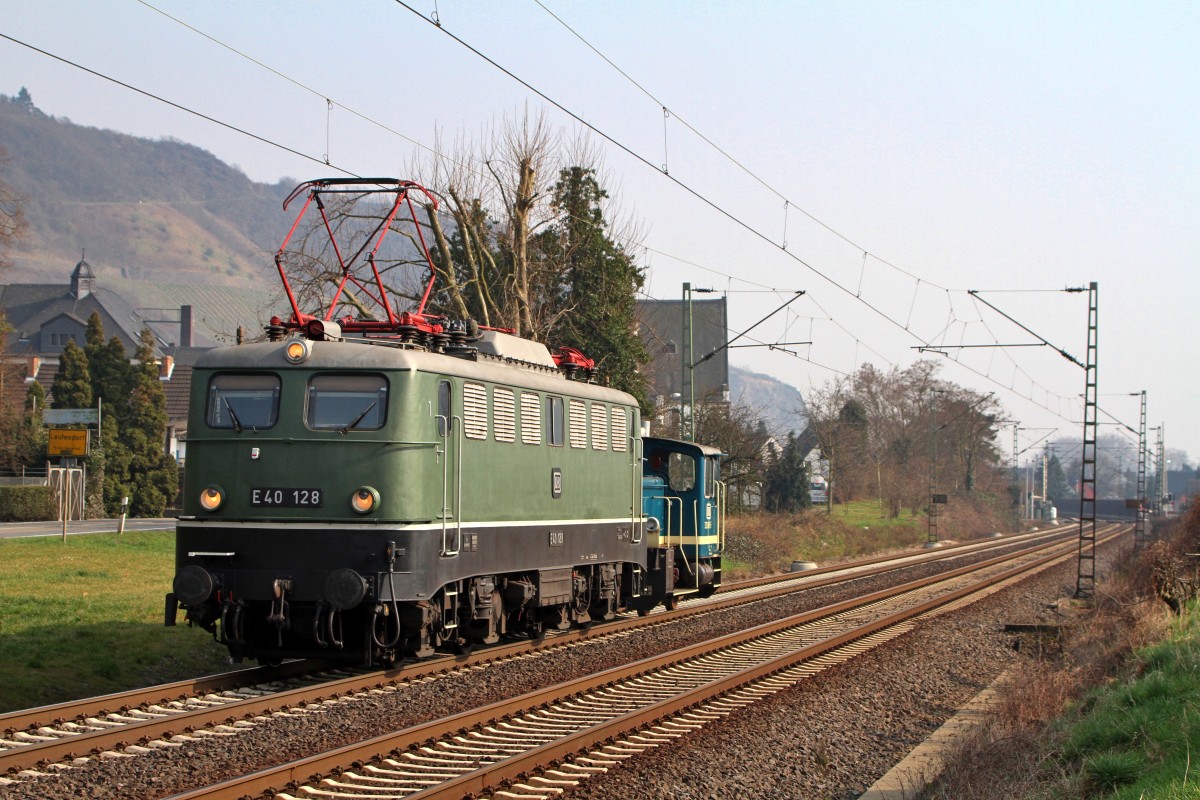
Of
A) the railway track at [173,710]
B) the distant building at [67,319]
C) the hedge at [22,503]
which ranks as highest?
the distant building at [67,319]

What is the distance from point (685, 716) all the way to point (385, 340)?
5.26m

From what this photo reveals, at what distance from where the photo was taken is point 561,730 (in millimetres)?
10664

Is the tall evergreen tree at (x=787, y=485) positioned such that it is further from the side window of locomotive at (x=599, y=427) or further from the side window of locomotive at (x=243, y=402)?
the side window of locomotive at (x=243, y=402)

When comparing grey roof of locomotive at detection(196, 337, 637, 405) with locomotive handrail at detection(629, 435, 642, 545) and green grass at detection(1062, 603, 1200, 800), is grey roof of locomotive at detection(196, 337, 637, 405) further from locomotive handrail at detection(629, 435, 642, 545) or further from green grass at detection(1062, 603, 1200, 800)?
green grass at detection(1062, 603, 1200, 800)

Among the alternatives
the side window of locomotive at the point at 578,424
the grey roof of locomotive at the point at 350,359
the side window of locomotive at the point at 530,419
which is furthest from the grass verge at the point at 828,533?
the grey roof of locomotive at the point at 350,359

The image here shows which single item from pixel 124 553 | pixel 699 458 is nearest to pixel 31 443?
pixel 124 553

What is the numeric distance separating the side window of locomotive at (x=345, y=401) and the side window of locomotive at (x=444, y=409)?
2.39 feet

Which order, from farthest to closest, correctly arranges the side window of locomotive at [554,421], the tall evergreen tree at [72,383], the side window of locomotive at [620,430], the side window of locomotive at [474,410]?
the tall evergreen tree at [72,383]
the side window of locomotive at [620,430]
the side window of locomotive at [554,421]
the side window of locomotive at [474,410]

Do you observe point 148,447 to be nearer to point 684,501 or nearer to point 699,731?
point 684,501

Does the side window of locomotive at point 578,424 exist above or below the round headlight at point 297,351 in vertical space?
below

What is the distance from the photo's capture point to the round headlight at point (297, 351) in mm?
12539

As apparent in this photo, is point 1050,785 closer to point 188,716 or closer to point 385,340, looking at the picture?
point 188,716

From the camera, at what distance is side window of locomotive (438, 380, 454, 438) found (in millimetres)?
13062

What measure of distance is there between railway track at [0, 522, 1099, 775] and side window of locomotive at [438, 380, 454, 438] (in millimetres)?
2609
